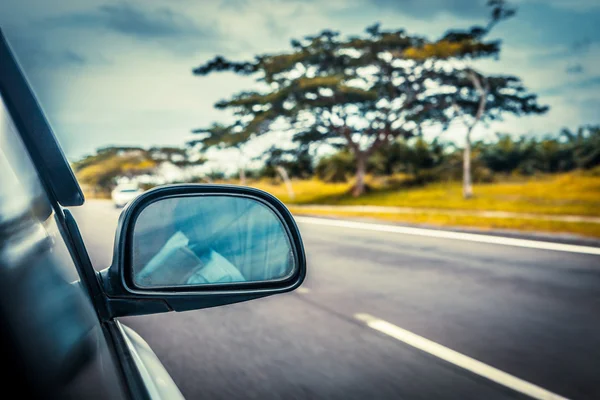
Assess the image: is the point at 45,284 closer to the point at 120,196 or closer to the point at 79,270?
the point at 79,270

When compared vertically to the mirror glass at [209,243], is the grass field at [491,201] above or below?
below

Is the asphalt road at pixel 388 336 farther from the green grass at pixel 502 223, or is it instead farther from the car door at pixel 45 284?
the green grass at pixel 502 223

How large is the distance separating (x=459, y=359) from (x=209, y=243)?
8.73ft

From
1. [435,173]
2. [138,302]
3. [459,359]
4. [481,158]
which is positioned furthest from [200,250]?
[481,158]

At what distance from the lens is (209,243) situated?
4.91ft

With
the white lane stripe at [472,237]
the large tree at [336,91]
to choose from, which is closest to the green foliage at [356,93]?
the large tree at [336,91]

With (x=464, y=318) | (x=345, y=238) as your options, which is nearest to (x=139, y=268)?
(x=464, y=318)

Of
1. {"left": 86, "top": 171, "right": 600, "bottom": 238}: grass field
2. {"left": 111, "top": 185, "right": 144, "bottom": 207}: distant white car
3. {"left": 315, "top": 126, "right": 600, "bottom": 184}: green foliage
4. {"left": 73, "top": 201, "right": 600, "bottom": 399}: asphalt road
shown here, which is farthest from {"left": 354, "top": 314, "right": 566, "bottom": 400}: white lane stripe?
{"left": 315, "top": 126, "right": 600, "bottom": 184}: green foliage

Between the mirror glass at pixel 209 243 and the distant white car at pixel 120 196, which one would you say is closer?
the mirror glass at pixel 209 243

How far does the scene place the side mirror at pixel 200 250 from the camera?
1.17 meters

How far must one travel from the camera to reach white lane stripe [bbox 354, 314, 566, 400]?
9.82 feet

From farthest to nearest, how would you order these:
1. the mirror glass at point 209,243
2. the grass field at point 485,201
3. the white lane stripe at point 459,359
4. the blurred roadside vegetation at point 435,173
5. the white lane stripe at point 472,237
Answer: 1. the blurred roadside vegetation at point 435,173
2. the grass field at point 485,201
3. the white lane stripe at point 472,237
4. the white lane stripe at point 459,359
5. the mirror glass at point 209,243

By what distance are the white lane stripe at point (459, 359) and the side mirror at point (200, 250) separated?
219cm

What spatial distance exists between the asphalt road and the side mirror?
0.21 meters
